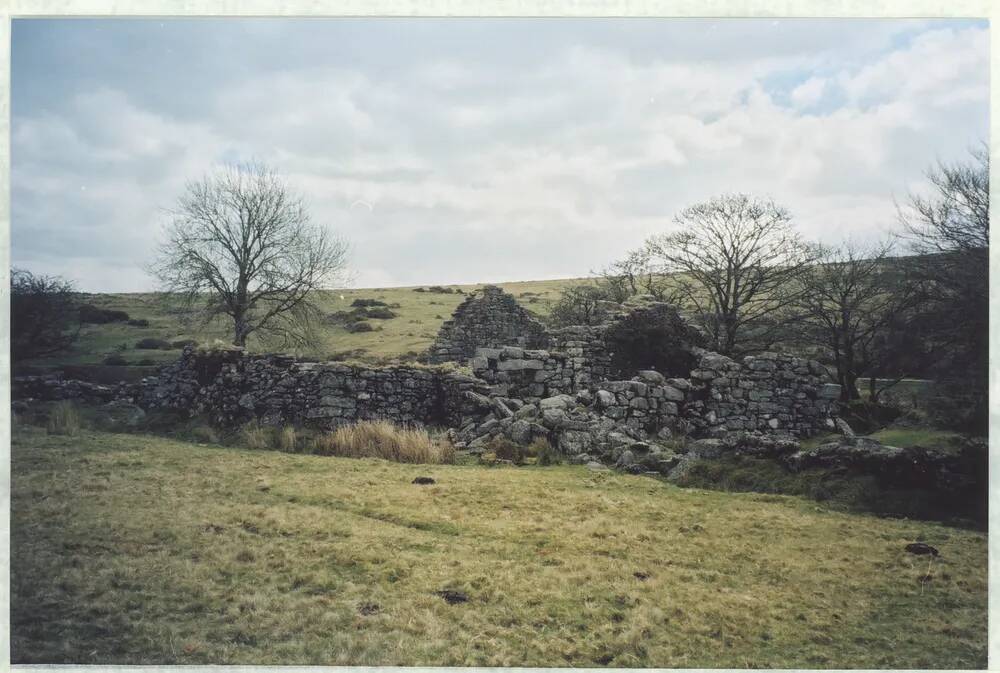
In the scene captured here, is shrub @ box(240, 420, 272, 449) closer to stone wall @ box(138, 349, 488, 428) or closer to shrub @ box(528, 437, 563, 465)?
stone wall @ box(138, 349, 488, 428)

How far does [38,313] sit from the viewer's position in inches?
566

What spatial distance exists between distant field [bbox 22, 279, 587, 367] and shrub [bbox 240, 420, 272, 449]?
441 inches

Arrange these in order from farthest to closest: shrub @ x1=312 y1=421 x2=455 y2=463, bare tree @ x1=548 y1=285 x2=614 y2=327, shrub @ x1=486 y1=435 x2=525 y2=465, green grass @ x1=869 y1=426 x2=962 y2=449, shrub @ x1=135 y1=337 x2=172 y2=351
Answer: shrub @ x1=135 y1=337 x2=172 y2=351, bare tree @ x1=548 y1=285 x2=614 y2=327, green grass @ x1=869 y1=426 x2=962 y2=449, shrub @ x1=312 y1=421 x2=455 y2=463, shrub @ x1=486 y1=435 x2=525 y2=465

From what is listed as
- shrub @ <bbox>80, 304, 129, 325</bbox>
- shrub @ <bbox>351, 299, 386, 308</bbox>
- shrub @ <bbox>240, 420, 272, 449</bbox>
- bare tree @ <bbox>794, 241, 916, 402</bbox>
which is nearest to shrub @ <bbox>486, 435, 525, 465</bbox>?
shrub @ <bbox>240, 420, 272, 449</bbox>

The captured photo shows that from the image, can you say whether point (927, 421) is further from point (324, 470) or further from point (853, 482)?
point (324, 470)

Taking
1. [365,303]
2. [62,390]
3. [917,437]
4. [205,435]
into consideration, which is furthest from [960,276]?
[365,303]

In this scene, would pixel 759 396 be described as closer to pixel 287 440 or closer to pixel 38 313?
pixel 287 440

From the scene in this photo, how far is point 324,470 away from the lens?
9664 millimetres

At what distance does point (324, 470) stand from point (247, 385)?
5081 mm

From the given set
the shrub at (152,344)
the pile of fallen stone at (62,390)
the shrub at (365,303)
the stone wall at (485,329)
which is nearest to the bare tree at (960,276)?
the stone wall at (485,329)

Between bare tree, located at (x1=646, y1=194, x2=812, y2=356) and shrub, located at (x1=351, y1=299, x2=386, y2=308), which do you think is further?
shrub, located at (x1=351, y1=299, x2=386, y2=308)

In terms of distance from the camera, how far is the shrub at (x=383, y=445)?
418 inches

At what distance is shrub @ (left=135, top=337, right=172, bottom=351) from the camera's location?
97.3 ft

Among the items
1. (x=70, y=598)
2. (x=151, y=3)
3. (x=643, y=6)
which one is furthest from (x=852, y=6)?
(x=70, y=598)
